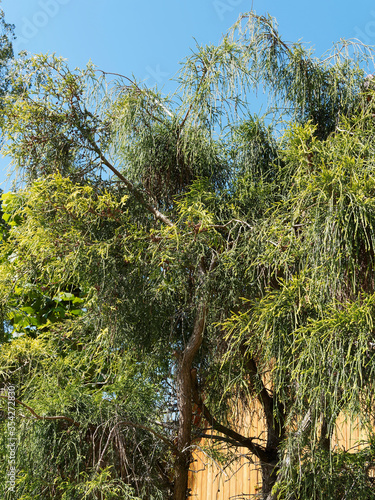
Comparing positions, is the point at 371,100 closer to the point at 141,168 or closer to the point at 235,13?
the point at 235,13

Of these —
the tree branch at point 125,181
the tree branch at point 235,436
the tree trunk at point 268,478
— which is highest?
the tree branch at point 125,181

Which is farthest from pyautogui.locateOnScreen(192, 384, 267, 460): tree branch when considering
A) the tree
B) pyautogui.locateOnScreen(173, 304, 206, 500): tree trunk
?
pyautogui.locateOnScreen(173, 304, 206, 500): tree trunk

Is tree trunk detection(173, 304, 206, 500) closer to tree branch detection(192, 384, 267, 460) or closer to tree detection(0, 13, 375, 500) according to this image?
tree detection(0, 13, 375, 500)

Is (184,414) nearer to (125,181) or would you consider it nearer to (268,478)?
(268,478)

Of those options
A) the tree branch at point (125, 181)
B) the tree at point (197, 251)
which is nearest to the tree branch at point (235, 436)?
the tree at point (197, 251)

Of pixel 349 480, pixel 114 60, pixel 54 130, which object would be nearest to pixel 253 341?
pixel 349 480

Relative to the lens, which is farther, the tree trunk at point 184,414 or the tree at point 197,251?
the tree trunk at point 184,414

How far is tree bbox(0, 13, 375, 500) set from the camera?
1.60 m

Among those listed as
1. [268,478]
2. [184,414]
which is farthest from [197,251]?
[268,478]

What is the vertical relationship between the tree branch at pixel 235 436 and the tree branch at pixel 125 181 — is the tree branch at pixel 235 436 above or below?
below

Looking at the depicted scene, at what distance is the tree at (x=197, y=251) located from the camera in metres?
1.60

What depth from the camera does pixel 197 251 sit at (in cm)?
179

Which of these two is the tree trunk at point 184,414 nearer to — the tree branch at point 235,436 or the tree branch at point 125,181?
the tree branch at point 235,436

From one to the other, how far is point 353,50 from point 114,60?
3.84ft
